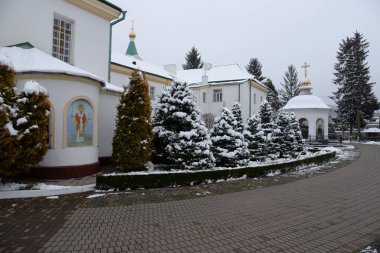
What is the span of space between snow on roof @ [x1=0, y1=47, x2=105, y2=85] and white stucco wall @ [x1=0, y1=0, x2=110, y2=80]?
3.38ft

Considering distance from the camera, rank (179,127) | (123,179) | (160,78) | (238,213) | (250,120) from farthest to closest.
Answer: (160,78) < (250,120) < (179,127) < (123,179) < (238,213)

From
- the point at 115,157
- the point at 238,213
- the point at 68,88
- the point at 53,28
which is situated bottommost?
the point at 238,213

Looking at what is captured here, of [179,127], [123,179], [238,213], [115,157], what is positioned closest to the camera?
[238,213]

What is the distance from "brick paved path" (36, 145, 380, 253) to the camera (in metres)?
4.83

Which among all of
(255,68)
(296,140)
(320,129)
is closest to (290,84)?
(255,68)

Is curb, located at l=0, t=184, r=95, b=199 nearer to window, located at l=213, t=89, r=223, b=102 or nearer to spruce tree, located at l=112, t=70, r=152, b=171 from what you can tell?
spruce tree, located at l=112, t=70, r=152, b=171

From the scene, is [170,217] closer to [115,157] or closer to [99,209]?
[99,209]

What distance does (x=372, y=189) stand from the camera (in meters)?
9.72

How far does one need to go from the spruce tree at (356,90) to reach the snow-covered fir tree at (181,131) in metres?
41.2

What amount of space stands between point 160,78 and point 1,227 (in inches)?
909

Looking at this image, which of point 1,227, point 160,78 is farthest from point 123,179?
point 160,78

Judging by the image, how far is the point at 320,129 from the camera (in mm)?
38281

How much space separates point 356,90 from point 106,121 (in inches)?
1782

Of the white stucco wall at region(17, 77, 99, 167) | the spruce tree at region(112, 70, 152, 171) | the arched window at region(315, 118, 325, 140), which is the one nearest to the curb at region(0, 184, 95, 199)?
the white stucco wall at region(17, 77, 99, 167)
